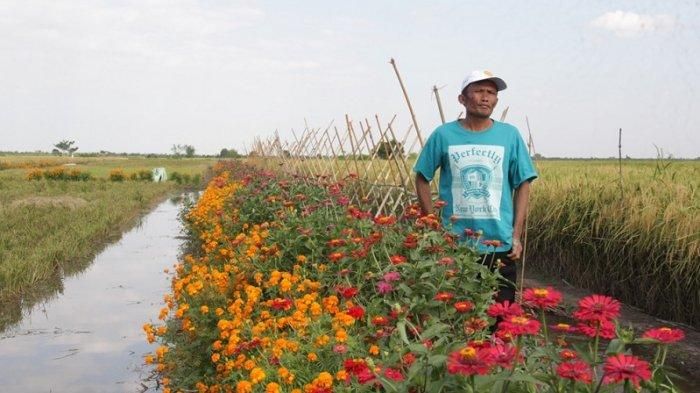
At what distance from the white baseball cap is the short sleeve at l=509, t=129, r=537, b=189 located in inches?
8.9

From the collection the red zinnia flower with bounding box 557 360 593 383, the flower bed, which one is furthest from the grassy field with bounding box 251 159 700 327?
the red zinnia flower with bounding box 557 360 593 383

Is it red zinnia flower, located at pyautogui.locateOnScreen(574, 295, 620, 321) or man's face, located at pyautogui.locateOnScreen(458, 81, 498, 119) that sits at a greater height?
man's face, located at pyautogui.locateOnScreen(458, 81, 498, 119)

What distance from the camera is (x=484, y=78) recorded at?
3020mm

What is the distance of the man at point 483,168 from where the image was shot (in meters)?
3.07

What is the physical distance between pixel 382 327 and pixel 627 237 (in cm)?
472

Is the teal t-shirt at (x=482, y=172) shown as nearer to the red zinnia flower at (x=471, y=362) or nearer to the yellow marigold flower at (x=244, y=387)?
the yellow marigold flower at (x=244, y=387)

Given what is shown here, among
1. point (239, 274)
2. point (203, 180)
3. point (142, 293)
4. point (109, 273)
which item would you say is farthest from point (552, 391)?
point (203, 180)

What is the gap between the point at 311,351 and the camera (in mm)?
2451

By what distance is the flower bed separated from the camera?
4.39ft

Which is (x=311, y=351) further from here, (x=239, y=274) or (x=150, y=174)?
(x=150, y=174)

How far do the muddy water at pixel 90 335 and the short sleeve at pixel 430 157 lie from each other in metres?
2.50

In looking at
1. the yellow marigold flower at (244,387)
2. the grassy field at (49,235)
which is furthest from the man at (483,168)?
the grassy field at (49,235)

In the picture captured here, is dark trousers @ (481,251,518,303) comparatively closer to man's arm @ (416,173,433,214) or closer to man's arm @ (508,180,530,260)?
man's arm @ (508,180,530,260)

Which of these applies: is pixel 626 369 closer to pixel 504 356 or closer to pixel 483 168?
pixel 504 356
